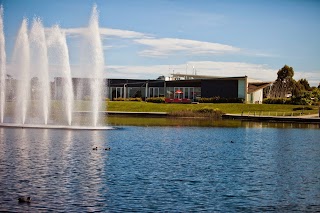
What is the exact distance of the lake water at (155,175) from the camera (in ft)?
70.6

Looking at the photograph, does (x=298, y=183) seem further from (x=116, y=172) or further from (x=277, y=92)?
(x=277, y=92)

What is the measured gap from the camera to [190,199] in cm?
2225

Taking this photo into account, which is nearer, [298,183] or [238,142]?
[298,183]

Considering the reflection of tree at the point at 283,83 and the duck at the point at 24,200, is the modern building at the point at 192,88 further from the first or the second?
the duck at the point at 24,200

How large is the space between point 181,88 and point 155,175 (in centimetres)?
10241

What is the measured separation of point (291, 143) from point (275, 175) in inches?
711

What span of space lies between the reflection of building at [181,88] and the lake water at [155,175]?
66.3 m

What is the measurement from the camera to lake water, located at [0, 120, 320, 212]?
21531mm

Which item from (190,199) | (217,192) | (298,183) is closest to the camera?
(190,199)

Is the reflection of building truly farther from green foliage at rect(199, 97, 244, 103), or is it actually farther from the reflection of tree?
the reflection of tree

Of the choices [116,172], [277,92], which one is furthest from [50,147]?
[277,92]

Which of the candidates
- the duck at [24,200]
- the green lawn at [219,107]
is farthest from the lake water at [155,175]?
the green lawn at [219,107]

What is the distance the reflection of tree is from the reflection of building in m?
23.4

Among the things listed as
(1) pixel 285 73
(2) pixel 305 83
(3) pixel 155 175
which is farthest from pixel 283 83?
(3) pixel 155 175
